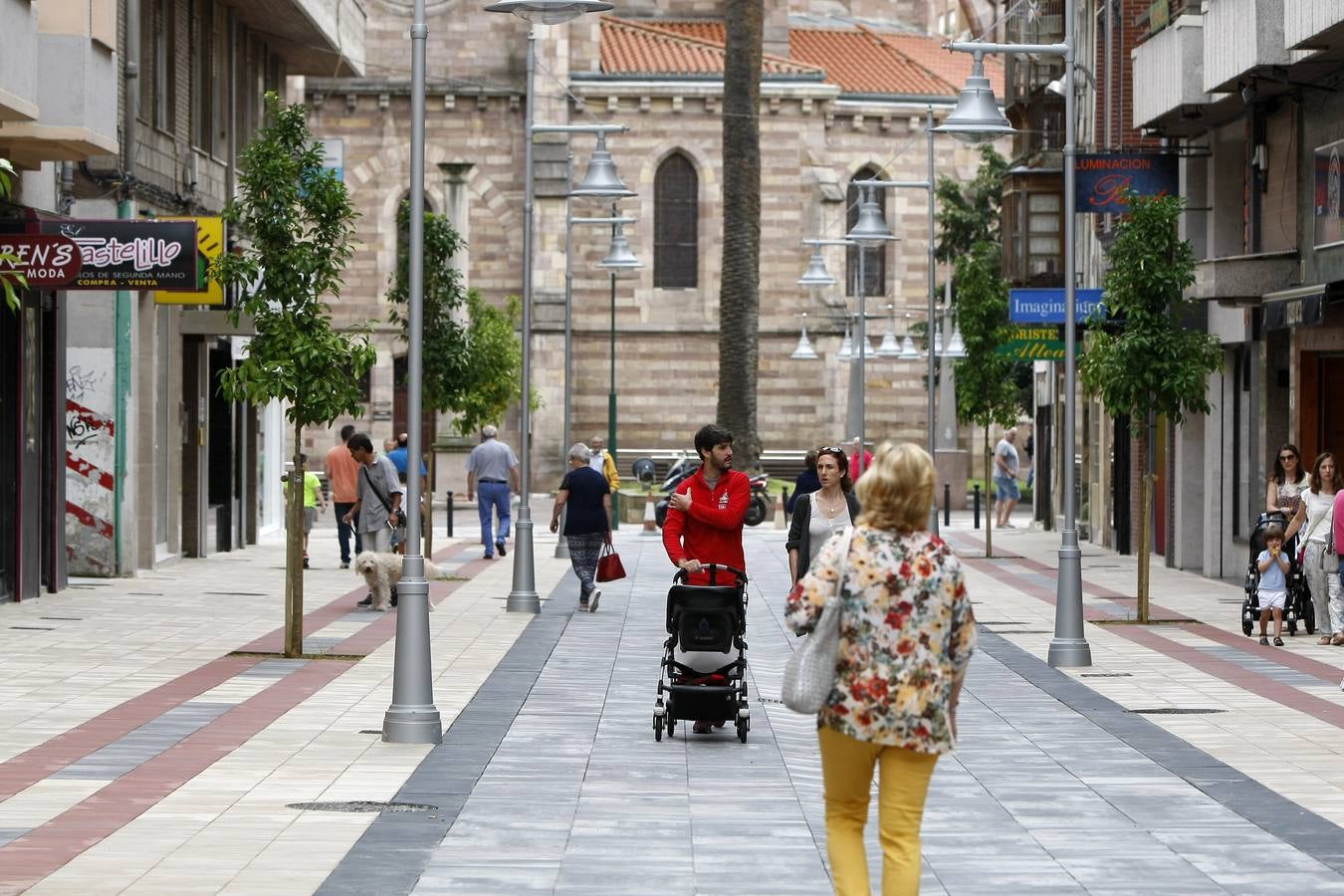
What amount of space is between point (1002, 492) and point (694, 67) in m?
20.9

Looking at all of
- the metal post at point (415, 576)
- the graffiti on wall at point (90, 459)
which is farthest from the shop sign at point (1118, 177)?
the metal post at point (415, 576)

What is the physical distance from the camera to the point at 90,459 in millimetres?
27109

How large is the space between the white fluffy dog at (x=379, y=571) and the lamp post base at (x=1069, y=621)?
271 inches

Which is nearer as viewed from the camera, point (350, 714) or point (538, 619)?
point (350, 714)

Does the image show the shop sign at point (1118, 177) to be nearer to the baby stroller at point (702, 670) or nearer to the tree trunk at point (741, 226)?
the tree trunk at point (741, 226)

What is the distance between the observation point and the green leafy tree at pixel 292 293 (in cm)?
1848

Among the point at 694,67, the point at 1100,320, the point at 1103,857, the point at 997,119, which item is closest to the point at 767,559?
the point at 1100,320

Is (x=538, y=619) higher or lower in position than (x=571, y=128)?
lower

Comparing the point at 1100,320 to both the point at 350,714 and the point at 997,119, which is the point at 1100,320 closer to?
the point at 997,119

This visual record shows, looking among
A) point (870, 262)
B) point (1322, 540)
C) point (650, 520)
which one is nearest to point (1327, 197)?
point (1322, 540)

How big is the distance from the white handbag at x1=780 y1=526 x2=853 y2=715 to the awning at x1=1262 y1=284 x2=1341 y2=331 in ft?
55.6

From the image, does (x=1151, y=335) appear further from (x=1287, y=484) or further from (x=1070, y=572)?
(x=1070, y=572)

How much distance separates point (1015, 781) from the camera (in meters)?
11.9

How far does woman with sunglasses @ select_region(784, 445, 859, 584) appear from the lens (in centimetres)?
1441
